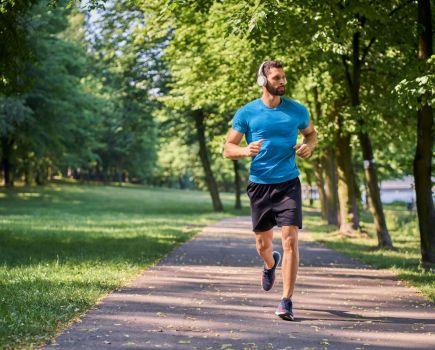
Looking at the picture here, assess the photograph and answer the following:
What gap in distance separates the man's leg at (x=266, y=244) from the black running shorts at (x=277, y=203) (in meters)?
0.17

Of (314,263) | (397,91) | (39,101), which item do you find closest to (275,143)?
(397,91)

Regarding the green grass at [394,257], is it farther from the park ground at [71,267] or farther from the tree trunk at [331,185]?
the tree trunk at [331,185]

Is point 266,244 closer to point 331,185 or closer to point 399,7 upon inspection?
point 399,7

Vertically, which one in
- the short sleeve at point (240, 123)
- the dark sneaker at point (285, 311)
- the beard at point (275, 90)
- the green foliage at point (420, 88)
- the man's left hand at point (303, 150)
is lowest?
the dark sneaker at point (285, 311)

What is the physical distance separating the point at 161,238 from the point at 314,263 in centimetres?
595

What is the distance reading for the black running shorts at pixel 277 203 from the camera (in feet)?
22.0

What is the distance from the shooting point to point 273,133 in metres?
6.64

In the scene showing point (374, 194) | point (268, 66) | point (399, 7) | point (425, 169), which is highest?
point (399, 7)

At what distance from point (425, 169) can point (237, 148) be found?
22.0 feet

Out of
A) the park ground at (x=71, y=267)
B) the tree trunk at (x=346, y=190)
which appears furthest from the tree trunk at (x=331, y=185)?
the park ground at (x=71, y=267)

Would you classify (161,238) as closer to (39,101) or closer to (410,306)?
A: (410,306)

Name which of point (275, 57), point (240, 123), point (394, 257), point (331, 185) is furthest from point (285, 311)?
point (331, 185)

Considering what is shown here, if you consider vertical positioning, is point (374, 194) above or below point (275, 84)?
below

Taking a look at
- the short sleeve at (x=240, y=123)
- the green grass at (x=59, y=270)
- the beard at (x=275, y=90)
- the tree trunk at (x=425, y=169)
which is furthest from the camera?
the tree trunk at (x=425, y=169)
